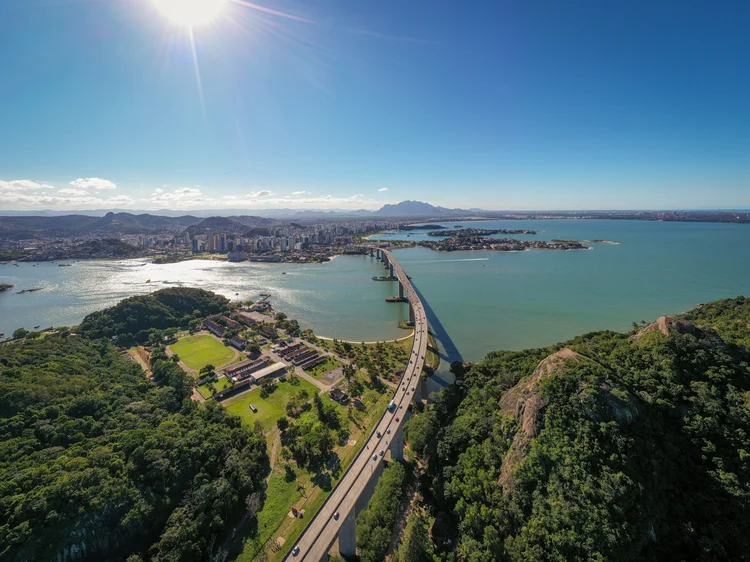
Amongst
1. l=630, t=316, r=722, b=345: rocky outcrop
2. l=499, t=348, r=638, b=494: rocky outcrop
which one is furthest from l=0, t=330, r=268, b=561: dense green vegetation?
l=630, t=316, r=722, b=345: rocky outcrop

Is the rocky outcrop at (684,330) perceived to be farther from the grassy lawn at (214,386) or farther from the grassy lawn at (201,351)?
the grassy lawn at (201,351)

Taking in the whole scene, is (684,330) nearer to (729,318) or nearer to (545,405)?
(545,405)

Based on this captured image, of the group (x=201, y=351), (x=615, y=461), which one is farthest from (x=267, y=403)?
(x=615, y=461)

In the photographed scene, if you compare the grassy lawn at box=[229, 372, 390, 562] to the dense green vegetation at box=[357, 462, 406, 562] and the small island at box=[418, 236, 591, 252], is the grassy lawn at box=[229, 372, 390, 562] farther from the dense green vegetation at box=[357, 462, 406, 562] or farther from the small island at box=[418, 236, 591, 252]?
the small island at box=[418, 236, 591, 252]

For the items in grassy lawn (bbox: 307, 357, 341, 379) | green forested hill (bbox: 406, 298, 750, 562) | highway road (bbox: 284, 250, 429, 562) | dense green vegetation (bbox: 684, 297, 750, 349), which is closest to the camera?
green forested hill (bbox: 406, 298, 750, 562)

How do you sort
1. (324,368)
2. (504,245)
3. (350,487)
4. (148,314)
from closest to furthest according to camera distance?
(350,487)
(324,368)
(148,314)
(504,245)

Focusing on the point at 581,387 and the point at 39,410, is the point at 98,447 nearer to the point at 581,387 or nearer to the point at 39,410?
the point at 39,410
